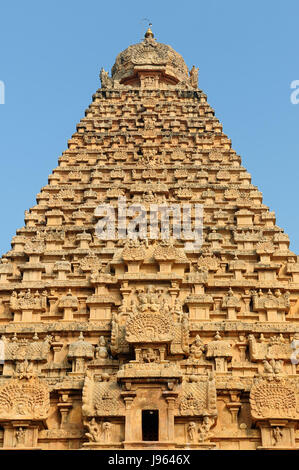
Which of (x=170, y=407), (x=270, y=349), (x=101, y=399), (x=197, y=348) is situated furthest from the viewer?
(x=270, y=349)

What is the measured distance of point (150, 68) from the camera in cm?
3688

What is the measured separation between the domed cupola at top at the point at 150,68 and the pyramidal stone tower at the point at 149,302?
3.83m

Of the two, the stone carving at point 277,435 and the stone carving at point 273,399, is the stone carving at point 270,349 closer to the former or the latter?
the stone carving at point 273,399

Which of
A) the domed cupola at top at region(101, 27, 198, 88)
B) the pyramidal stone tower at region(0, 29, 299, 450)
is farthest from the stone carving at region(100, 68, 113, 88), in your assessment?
the pyramidal stone tower at region(0, 29, 299, 450)

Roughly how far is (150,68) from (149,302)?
1761cm

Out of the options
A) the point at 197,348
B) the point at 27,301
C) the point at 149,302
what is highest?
the point at 27,301

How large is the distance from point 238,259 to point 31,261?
271 inches

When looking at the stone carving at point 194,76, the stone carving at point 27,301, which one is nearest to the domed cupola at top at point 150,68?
the stone carving at point 194,76

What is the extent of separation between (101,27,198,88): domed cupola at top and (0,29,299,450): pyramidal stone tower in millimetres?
3826

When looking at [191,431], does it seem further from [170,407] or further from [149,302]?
[149,302]

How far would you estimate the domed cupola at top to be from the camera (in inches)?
1452

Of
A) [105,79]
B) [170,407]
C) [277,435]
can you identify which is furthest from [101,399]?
[105,79]
